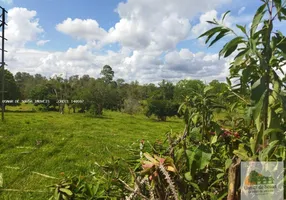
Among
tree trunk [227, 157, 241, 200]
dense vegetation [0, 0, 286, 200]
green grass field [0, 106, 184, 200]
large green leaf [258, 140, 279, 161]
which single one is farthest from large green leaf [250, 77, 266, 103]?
green grass field [0, 106, 184, 200]

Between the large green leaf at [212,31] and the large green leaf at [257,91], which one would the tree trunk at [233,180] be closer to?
the large green leaf at [257,91]

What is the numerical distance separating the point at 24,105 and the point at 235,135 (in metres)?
46.4

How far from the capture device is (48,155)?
5.32m

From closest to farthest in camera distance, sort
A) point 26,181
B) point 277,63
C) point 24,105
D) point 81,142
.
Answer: point 277,63 < point 26,181 < point 81,142 < point 24,105

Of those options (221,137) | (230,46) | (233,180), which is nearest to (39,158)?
(221,137)

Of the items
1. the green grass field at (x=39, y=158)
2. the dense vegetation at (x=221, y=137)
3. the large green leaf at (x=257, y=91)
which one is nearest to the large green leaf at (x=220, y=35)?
the dense vegetation at (x=221, y=137)

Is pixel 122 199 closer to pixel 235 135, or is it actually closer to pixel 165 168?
pixel 165 168

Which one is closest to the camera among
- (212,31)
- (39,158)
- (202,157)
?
(212,31)

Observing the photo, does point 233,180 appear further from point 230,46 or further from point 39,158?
point 39,158

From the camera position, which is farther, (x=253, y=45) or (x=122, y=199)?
(x=122, y=199)

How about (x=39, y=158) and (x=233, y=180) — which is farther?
(x=39, y=158)

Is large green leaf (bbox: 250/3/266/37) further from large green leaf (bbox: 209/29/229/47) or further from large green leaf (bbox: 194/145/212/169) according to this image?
large green leaf (bbox: 194/145/212/169)

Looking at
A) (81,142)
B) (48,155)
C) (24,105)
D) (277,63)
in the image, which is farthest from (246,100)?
(24,105)

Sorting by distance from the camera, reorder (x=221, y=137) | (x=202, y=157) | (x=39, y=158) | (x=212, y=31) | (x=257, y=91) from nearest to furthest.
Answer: (x=257, y=91) < (x=212, y=31) < (x=202, y=157) < (x=221, y=137) < (x=39, y=158)
